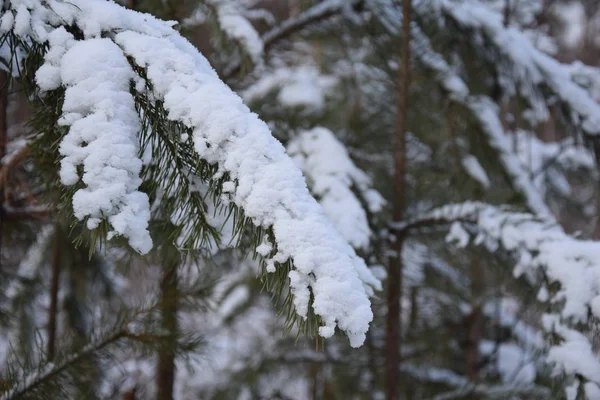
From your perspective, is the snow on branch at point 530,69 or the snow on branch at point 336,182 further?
the snow on branch at point 530,69

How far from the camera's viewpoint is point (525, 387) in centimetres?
259

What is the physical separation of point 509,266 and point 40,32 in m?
1.73

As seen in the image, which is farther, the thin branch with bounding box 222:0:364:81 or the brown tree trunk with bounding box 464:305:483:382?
the brown tree trunk with bounding box 464:305:483:382

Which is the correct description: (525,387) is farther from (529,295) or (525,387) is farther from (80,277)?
(80,277)

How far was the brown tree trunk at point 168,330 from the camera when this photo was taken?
5.27 feet

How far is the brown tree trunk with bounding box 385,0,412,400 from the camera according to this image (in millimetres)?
2252

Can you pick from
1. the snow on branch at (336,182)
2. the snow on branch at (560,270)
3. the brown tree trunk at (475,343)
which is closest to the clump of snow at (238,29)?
the snow on branch at (336,182)

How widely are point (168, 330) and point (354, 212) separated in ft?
2.63

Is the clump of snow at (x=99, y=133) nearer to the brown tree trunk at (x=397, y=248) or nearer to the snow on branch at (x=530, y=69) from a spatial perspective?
the brown tree trunk at (x=397, y=248)

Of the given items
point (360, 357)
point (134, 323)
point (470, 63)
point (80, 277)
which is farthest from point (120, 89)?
point (360, 357)

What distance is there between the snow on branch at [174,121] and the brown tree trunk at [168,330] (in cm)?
72

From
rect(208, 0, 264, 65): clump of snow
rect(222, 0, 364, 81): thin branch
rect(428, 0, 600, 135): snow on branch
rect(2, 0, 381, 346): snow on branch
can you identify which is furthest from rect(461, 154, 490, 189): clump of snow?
rect(2, 0, 381, 346): snow on branch

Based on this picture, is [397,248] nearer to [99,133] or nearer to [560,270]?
[560,270]

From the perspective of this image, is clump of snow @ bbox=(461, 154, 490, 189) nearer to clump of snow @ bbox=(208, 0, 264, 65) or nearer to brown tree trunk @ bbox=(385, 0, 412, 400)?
brown tree trunk @ bbox=(385, 0, 412, 400)
